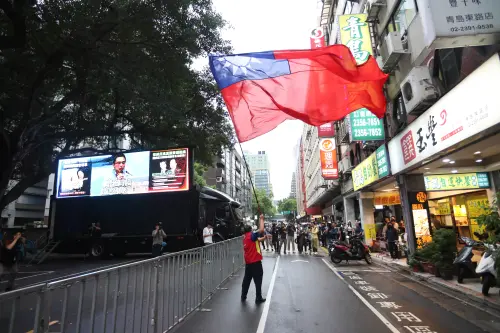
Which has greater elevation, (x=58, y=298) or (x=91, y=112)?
(x=91, y=112)

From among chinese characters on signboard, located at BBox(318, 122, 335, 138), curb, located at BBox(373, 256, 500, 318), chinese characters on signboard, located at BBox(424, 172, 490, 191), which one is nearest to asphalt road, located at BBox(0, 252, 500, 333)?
curb, located at BBox(373, 256, 500, 318)

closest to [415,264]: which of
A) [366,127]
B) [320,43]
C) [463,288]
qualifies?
[463,288]

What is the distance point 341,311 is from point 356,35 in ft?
43.0

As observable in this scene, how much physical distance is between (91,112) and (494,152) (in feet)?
58.0

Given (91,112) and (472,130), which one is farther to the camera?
(91,112)

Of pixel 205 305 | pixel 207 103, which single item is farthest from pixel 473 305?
pixel 207 103

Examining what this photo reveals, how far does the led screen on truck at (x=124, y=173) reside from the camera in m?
16.0

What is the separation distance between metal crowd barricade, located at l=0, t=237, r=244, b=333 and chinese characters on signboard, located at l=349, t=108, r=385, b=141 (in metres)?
10.4

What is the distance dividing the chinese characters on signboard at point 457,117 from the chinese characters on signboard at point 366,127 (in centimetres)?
264

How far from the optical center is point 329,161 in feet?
86.2

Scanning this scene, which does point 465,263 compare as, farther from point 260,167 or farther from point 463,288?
point 260,167

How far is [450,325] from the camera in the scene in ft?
18.1

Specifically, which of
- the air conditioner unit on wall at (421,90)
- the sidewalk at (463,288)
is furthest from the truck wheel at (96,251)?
the air conditioner unit on wall at (421,90)

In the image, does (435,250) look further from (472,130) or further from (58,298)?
(58,298)
